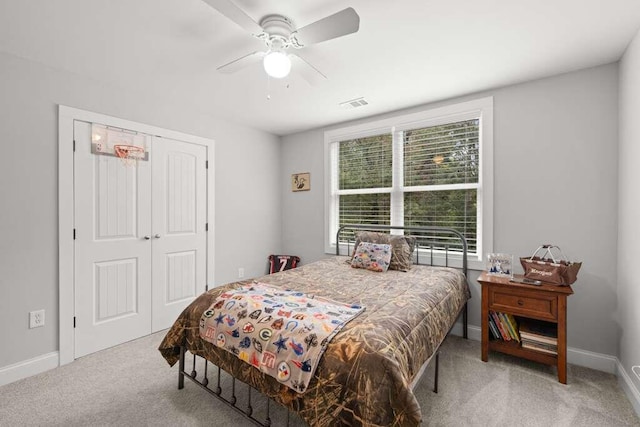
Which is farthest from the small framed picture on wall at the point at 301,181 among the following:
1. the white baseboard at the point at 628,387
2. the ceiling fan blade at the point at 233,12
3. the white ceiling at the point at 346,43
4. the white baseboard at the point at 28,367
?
the white baseboard at the point at 628,387

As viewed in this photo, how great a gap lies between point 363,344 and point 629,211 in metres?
2.25

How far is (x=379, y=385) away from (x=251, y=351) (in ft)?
2.32

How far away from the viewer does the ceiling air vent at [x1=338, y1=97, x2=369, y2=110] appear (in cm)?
314

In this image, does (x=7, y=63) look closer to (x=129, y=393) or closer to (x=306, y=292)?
(x=129, y=393)

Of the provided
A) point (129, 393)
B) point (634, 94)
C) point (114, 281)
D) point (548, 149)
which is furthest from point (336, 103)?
point (129, 393)

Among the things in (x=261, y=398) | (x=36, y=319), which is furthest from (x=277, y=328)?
(x=36, y=319)

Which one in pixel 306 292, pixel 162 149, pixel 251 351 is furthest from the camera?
pixel 162 149

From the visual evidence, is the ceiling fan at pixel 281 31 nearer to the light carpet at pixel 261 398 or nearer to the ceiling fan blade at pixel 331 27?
the ceiling fan blade at pixel 331 27

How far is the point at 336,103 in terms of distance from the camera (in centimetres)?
325

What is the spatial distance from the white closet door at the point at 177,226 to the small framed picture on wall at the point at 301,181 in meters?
1.37

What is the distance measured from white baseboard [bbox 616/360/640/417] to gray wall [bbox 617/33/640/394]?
27 millimetres

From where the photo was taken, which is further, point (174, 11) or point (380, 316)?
point (174, 11)

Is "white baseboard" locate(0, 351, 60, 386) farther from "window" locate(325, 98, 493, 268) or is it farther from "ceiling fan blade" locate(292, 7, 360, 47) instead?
"ceiling fan blade" locate(292, 7, 360, 47)

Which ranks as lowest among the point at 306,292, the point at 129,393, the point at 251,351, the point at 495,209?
the point at 129,393
